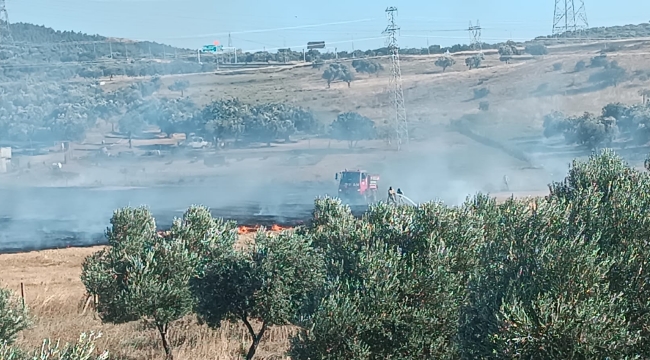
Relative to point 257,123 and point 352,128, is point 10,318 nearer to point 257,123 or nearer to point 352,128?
point 352,128

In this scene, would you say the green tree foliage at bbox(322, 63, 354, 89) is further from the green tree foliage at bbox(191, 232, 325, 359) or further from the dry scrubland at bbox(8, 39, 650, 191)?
the green tree foliage at bbox(191, 232, 325, 359)

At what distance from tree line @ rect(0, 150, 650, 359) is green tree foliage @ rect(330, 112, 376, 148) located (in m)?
60.7

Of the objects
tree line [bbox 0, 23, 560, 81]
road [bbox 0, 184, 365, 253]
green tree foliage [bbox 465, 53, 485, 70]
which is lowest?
road [bbox 0, 184, 365, 253]

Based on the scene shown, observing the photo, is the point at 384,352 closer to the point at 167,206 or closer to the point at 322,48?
the point at 167,206

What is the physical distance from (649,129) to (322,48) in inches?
4276

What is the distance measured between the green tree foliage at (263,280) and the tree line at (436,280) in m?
0.03

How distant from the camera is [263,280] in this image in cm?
1778

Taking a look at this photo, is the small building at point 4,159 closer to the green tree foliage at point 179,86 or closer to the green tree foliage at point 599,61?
the green tree foliage at point 179,86

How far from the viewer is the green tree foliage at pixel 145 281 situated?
60.1 feet

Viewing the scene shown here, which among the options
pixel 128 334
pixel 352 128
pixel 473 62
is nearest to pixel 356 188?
pixel 128 334

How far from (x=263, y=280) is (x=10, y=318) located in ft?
17.3

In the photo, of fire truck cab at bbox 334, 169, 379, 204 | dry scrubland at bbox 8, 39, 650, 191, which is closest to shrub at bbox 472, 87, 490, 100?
dry scrubland at bbox 8, 39, 650, 191

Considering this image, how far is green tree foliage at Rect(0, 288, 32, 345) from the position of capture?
15484mm

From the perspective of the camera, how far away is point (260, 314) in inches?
719
